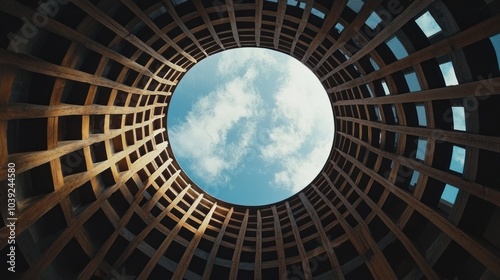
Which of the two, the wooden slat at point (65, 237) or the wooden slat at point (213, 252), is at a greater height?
the wooden slat at point (65, 237)

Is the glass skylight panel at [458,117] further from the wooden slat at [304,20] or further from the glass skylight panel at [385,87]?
the wooden slat at [304,20]

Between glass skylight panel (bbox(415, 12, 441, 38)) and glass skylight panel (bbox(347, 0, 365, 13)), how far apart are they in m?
3.78

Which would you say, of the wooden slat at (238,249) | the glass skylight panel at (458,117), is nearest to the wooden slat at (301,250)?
the wooden slat at (238,249)

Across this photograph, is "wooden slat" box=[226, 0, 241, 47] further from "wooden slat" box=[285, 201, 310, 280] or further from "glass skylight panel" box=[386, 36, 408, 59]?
"wooden slat" box=[285, 201, 310, 280]

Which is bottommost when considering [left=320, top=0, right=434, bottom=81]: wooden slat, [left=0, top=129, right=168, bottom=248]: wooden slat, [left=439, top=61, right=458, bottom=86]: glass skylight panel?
[left=0, top=129, right=168, bottom=248]: wooden slat

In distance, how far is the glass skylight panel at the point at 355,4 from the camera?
56.2 feet

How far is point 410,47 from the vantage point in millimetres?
15383

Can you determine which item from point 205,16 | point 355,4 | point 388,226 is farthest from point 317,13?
point 388,226

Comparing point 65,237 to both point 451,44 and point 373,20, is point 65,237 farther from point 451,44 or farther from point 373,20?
point 373,20

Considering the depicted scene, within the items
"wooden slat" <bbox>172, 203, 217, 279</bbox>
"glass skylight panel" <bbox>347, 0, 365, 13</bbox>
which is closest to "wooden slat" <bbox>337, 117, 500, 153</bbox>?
"glass skylight panel" <bbox>347, 0, 365, 13</bbox>

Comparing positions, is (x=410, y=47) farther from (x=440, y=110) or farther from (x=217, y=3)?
(x=217, y=3)

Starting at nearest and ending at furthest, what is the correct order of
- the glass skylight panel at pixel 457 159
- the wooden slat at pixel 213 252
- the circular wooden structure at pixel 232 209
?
1. the circular wooden structure at pixel 232 209
2. the glass skylight panel at pixel 457 159
3. the wooden slat at pixel 213 252

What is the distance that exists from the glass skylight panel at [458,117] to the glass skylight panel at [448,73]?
1.31 m

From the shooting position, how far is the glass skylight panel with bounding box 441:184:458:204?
14.9 metres
